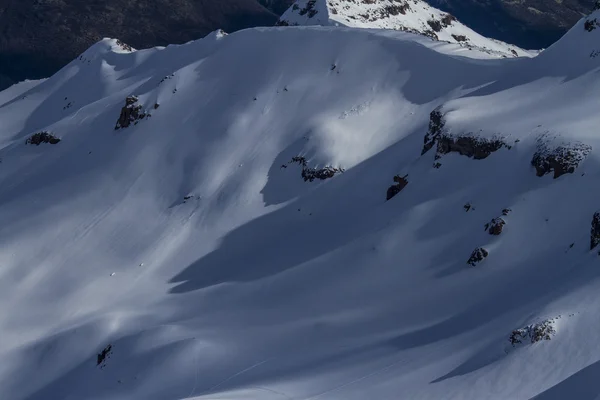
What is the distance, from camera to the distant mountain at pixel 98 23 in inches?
6186

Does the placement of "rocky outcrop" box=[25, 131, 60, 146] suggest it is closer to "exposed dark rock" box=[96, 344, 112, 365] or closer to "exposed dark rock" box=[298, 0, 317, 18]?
→ "exposed dark rock" box=[96, 344, 112, 365]

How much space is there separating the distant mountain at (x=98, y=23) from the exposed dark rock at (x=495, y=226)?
397 ft

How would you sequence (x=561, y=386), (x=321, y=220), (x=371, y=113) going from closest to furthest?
(x=561, y=386)
(x=321, y=220)
(x=371, y=113)

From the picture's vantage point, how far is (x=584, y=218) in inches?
1499

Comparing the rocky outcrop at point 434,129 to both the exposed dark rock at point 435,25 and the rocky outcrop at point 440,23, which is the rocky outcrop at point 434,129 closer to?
the exposed dark rock at point 435,25

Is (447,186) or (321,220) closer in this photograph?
(447,186)

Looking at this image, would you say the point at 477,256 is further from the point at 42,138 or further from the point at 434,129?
the point at 42,138

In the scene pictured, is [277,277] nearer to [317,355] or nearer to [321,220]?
[321,220]

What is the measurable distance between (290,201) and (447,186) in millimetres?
10829

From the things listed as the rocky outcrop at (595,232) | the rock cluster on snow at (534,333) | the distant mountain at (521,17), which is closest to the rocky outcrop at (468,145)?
the rocky outcrop at (595,232)

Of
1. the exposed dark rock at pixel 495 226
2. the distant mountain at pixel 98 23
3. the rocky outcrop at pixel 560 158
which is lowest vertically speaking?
the distant mountain at pixel 98 23

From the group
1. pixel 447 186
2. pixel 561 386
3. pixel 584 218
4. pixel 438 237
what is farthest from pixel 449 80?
pixel 561 386

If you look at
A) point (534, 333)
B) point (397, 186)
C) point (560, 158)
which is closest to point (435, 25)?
point (397, 186)

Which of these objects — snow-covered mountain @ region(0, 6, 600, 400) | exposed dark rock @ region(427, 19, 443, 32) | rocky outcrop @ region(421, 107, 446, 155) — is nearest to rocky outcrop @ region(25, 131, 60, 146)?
snow-covered mountain @ region(0, 6, 600, 400)
